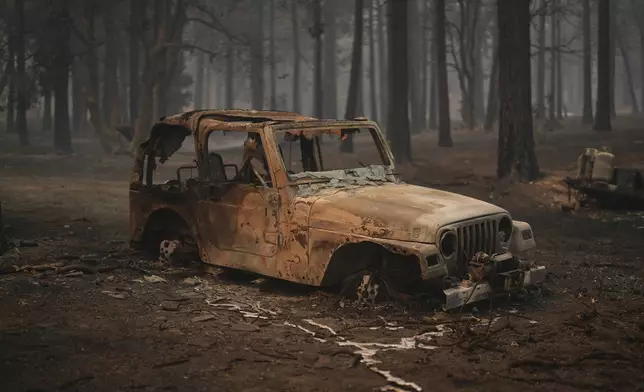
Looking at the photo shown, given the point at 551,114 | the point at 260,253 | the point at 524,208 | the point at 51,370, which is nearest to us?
the point at 51,370

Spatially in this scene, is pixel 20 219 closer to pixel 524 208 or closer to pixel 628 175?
pixel 524 208

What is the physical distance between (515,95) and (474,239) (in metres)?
11.2

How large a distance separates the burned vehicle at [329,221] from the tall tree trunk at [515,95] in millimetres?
9481

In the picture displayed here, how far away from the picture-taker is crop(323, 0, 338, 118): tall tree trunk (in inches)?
1698

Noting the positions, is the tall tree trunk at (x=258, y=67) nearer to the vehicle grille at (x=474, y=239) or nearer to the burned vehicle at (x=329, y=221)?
the burned vehicle at (x=329, y=221)

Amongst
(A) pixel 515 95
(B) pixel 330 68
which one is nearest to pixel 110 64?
(B) pixel 330 68

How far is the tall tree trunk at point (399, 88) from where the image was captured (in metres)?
22.2

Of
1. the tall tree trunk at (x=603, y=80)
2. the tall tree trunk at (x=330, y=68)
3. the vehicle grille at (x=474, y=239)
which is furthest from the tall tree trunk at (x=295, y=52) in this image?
the vehicle grille at (x=474, y=239)

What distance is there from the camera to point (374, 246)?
22.9ft

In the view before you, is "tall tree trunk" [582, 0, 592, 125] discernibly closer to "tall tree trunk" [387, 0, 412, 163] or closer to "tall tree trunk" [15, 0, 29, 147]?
"tall tree trunk" [387, 0, 412, 163]

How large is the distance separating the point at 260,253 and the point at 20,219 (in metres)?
6.71

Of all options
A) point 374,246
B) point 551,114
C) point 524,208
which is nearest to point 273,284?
point 374,246

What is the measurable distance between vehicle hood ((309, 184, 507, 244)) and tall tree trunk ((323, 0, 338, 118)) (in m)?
34.9

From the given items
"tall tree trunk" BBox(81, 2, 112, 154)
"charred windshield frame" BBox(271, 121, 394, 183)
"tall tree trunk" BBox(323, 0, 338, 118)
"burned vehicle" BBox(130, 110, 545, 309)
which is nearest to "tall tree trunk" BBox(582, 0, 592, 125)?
"tall tree trunk" BBox(323, 0, 338, 118)
